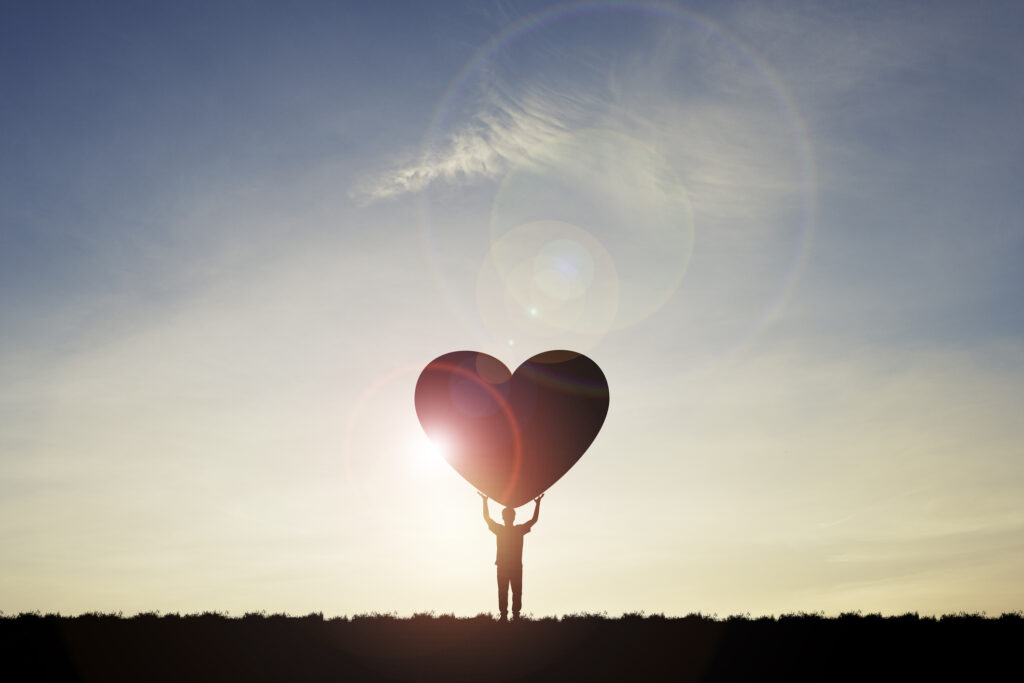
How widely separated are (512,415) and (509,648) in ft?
20.9

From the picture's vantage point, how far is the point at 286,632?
17.9 m

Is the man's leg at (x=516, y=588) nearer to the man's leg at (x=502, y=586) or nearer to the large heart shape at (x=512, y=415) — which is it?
the man's leg at (x=502, y=586)

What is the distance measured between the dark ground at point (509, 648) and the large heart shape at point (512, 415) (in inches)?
149

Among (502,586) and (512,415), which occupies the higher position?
(512,415)

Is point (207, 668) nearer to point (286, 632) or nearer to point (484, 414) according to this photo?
point (286, 632)

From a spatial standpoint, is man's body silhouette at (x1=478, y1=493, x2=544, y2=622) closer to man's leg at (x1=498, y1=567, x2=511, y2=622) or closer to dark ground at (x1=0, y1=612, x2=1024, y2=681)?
man's leg at (x1=498, y1=567, x2=511, y2=622)

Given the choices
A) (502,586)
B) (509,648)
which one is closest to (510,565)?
(502,586)

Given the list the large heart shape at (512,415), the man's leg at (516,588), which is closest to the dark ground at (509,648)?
the man's leg at (516,588)

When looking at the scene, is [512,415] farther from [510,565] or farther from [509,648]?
[509,648]

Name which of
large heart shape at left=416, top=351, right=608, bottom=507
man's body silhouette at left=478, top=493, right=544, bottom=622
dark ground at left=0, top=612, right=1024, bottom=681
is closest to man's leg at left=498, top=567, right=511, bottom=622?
man's body silhouette at left=478, top=493, right=544, bottom=622

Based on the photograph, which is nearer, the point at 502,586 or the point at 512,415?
the point at 502,586

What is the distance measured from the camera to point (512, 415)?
2167cm

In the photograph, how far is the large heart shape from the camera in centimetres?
2158

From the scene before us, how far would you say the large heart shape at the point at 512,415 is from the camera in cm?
2158
